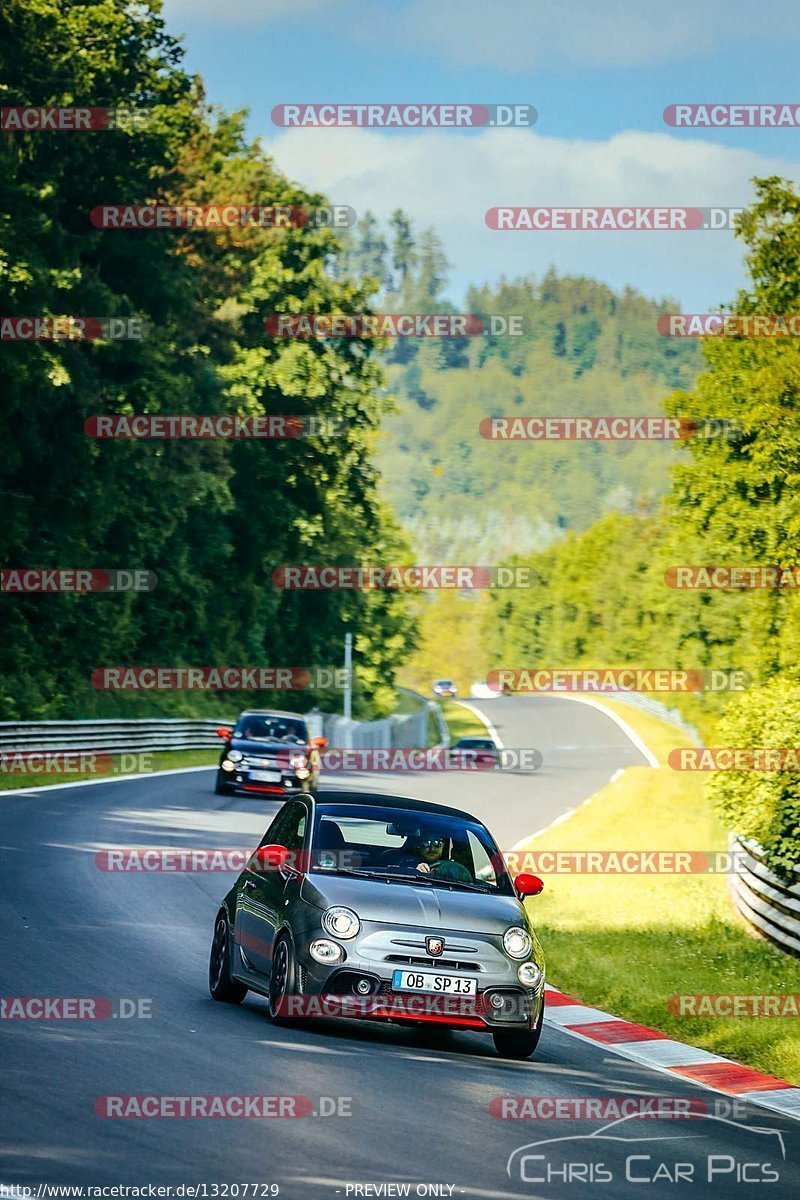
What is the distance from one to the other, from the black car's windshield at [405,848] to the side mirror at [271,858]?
277mm

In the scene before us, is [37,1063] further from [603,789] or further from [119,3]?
[119,3]

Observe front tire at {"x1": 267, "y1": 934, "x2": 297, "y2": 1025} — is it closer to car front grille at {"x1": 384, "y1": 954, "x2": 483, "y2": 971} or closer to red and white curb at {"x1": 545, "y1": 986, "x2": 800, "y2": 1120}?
car front grille at {"x1": 384, "y1": 954, "x2": 483, "y2": 971}

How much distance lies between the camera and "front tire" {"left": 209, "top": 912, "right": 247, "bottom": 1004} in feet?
39.0

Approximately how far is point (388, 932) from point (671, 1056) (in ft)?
8.56

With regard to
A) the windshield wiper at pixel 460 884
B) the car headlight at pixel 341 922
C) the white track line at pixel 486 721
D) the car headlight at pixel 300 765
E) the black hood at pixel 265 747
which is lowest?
the white track line at pixel 486 721

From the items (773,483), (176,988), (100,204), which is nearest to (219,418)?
(100,204)

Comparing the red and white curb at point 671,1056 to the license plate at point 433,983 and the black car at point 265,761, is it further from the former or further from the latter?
the black car at point 265,761

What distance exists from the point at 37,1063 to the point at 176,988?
10.1 feet

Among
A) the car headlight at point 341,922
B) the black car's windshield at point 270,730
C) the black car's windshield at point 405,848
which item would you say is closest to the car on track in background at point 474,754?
the black car's windshield at point 270,730

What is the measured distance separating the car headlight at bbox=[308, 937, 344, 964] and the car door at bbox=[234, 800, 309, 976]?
0.56 meters

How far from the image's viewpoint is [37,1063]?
9.29m

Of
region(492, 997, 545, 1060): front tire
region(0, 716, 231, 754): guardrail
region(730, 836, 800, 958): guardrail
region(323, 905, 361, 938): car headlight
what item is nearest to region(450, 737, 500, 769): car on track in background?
region(0, 716, 231, 754): guardrail

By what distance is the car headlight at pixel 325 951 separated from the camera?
1048cm

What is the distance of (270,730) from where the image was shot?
35250 mm
